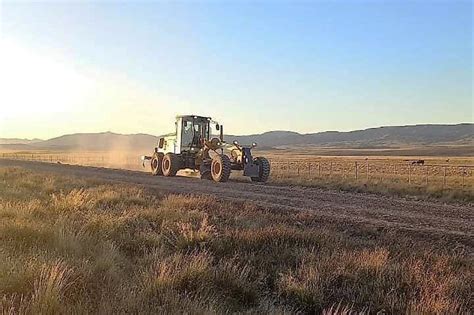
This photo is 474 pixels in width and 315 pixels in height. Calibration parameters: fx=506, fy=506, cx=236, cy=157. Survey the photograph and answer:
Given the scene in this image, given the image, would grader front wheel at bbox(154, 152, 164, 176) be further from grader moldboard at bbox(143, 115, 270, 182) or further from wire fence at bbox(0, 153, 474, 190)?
wire fence at bbox(0, 153, 474, 190)

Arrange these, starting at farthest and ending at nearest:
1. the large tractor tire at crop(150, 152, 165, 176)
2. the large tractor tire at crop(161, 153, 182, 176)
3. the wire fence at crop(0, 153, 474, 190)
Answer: the large tractor tire at crop(150, 152, 165, 176), the large tractor tire at crop(161, 153, 182, 176), the wire fence at crop(0, 153, 474, 190)

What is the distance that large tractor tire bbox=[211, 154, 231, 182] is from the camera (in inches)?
1000

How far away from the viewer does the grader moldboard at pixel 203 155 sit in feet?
86.7

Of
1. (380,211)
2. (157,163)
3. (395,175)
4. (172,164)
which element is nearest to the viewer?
(380,211)

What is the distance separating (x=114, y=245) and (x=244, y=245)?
2.18 metres

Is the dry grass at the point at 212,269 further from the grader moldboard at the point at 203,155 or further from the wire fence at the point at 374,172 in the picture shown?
the wire fence at the point at 374,172

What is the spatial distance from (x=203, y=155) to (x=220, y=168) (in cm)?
260

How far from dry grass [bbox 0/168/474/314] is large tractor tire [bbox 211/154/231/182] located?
14346mm

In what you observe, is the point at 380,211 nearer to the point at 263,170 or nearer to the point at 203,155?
the point at 263,170

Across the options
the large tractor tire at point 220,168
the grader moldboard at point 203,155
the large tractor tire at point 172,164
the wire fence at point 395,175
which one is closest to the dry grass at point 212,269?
the large tractor tire at point 220,168

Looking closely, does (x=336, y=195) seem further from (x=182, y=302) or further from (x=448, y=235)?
(x=182, y=302)

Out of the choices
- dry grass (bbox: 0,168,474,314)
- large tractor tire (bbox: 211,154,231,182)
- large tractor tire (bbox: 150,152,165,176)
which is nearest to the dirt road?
dry grass (bbox: 0,168,474,314)

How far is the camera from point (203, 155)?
2791 cm

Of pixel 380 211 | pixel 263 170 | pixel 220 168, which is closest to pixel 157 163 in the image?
pixel 220 168
